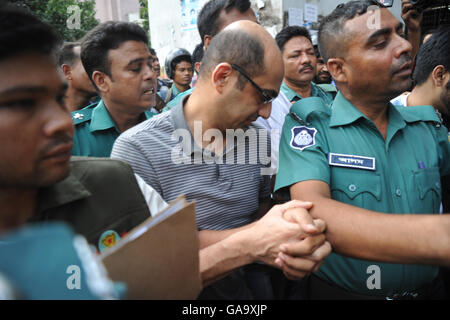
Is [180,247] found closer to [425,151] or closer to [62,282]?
[62,282]

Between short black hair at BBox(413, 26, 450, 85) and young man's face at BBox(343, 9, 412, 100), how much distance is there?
1.07 m

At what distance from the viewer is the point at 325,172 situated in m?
1.66

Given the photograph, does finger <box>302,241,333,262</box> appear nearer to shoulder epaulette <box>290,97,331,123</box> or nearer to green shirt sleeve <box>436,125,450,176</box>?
shoulder epaulette <box>290,97,331,123</box>

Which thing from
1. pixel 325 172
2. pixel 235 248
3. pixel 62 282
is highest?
pixel 62 282

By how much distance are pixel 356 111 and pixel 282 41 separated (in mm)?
2767

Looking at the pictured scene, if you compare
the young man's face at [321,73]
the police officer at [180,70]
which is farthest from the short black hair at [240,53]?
the police officer at [180,70]

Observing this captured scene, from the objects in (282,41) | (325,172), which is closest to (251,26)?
(325,172)

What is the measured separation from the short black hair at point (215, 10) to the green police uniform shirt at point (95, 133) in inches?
47.2

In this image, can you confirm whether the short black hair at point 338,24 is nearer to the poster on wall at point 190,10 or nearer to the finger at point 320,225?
the finger at point 320,225

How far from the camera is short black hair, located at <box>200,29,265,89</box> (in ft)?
6.03

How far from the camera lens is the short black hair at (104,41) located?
2744 millimetres

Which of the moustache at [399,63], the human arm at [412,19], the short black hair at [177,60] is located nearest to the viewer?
the moustache at [399,63]

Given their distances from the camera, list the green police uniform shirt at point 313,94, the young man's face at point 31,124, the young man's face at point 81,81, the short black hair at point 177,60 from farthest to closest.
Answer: the short black hair at point 177,60 < the green police uniform shirt at point 313,94 < the young man's face at point 81,81 < the young man's face at point 31,124

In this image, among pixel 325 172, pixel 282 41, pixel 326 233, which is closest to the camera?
pixel 326 233
